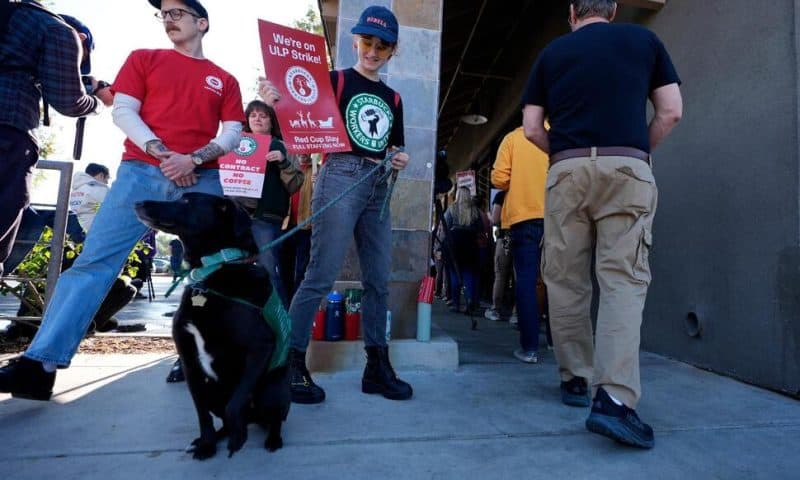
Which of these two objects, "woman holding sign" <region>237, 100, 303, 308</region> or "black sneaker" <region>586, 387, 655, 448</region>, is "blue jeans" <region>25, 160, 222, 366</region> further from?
"black sneaker" <region>586, 387, 655, 448</region>

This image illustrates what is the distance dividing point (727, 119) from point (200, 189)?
3.23m

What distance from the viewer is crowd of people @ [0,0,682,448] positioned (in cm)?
195

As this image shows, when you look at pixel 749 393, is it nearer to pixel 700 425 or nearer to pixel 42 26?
pixel 700 425

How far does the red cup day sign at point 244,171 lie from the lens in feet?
10.0

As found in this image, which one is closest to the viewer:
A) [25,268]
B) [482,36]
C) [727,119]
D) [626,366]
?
[626,366]

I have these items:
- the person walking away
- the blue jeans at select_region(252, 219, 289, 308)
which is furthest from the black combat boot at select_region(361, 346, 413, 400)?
the person walking away

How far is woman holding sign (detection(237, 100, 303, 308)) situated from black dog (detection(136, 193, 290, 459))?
1410 millimetres

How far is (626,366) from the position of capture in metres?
1.83

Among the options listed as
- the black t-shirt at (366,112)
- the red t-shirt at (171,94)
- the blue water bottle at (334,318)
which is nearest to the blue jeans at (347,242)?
the black t-shirt at (366,112)

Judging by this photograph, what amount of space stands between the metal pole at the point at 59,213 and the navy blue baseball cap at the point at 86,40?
84cm

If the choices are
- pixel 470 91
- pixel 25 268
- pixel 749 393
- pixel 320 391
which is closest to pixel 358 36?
pixel 320 391

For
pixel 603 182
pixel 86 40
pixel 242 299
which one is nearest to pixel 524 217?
pixel 603 182

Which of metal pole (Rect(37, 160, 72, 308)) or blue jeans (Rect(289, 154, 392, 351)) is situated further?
metal pole (Rect(37, 160, 72, 308))

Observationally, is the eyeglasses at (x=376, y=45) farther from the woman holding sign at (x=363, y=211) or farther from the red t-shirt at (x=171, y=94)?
the red t-shirt at (x=171, y=94)
